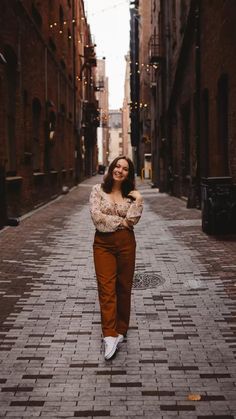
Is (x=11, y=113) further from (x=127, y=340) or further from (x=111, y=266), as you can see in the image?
(x=111, y=266)

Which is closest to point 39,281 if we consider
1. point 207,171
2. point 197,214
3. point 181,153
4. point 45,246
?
point 45,246

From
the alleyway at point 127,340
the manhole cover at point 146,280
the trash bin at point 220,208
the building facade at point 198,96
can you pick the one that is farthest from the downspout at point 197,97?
the manhole cover at point 146,280

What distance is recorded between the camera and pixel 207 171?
18688mm

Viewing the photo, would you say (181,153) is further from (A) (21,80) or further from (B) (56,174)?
(A) (21,80)

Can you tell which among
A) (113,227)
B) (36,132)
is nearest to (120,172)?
(113,227)

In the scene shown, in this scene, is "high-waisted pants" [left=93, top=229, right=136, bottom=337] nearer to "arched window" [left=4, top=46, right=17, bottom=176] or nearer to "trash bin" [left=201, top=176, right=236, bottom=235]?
"trash bin" [left=201, top=176, right=236, bottom=235]

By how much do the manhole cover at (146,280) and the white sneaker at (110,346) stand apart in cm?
271

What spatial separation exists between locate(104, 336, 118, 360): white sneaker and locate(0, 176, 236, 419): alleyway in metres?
0.08

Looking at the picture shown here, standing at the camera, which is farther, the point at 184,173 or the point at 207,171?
the point at 184,173

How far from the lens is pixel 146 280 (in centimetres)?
822

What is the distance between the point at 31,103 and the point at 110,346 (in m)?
14.7

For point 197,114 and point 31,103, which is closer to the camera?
point 197,114

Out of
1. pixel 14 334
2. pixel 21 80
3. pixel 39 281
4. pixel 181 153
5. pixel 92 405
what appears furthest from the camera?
pixel 181 153

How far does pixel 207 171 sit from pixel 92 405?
15.0 metres
